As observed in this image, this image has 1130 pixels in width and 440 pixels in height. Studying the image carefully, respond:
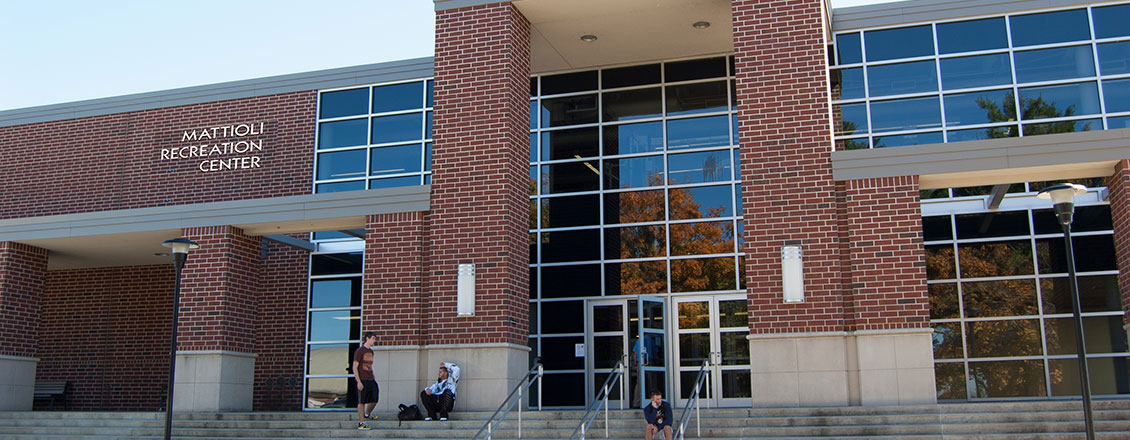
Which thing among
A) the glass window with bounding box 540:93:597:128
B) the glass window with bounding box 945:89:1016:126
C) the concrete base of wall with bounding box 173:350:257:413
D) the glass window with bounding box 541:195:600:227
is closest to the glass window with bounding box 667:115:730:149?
A: the glass window with bounding box 540:93:597:128

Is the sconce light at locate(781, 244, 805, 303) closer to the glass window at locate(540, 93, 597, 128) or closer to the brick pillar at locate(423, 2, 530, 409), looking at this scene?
the brick pillar at locate(423, 2, 530, 409)

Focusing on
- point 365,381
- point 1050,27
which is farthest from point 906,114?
point 365,381

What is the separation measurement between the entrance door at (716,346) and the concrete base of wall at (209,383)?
25.1 feet

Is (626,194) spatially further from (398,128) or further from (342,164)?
(342,164)

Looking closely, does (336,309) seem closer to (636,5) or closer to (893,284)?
(636,5)

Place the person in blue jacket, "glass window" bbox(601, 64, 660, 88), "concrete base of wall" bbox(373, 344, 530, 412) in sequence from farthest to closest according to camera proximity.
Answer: "glass window" bbox(601, 64, 660, 88)
"concrete base of wall" bbox(373, 344, 530, 412)
the person in blue jacket

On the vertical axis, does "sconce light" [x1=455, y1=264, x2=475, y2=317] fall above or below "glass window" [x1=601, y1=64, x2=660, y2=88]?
below

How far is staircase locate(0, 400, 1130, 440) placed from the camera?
1194 centimetres

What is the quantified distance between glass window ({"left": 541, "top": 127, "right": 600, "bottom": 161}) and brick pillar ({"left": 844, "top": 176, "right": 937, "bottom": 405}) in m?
6.65

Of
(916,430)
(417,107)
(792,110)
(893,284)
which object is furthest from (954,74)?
(417,107)

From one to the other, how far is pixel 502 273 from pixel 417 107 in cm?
644

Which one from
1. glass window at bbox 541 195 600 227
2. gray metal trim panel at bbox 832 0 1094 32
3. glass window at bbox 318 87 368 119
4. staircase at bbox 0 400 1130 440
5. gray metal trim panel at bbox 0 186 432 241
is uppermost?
gray metal trim panel at bbox 832 0 1094 32

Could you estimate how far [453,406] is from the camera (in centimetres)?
1519

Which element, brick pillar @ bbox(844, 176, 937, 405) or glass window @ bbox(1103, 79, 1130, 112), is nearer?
brick pillar @ bbox(844, 176, 937, 405)
